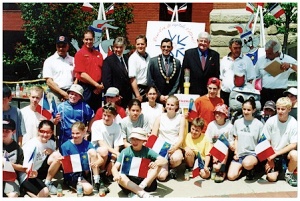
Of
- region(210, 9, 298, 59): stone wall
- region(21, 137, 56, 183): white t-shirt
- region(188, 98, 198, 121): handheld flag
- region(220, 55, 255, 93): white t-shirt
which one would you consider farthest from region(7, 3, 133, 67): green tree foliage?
region(21, 137, 56, 183): white t-shirt

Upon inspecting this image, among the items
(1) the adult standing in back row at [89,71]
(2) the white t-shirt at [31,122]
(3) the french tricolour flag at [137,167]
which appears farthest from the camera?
(1) the adult standing in back row at [89,71]

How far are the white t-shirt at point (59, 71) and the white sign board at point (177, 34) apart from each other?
286cm

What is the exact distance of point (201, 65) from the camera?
623cm

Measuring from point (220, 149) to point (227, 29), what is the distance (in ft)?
16.8

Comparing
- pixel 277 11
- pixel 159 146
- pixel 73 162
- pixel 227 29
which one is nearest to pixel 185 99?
pixel 159 146

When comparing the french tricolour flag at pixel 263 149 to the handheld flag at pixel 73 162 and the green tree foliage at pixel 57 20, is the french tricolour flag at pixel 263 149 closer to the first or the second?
the handheld flag at pixel 73 162

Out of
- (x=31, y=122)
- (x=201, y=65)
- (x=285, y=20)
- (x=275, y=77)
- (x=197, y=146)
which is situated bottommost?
(x=197, y=146)

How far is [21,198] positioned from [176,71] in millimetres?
2886

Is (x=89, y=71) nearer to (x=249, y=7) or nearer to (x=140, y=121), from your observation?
(x=140, y=121)

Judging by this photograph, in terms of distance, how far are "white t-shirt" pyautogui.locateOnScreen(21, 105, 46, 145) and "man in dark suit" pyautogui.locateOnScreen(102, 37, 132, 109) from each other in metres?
1.14

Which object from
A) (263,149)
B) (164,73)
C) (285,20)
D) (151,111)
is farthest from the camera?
(285,20)

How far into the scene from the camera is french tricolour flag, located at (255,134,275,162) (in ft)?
17.1

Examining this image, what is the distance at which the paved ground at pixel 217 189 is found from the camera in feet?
16.0

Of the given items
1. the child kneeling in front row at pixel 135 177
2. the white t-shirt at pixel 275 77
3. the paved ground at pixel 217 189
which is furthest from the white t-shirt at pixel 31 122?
the white t-shirt at pixel 275 77
